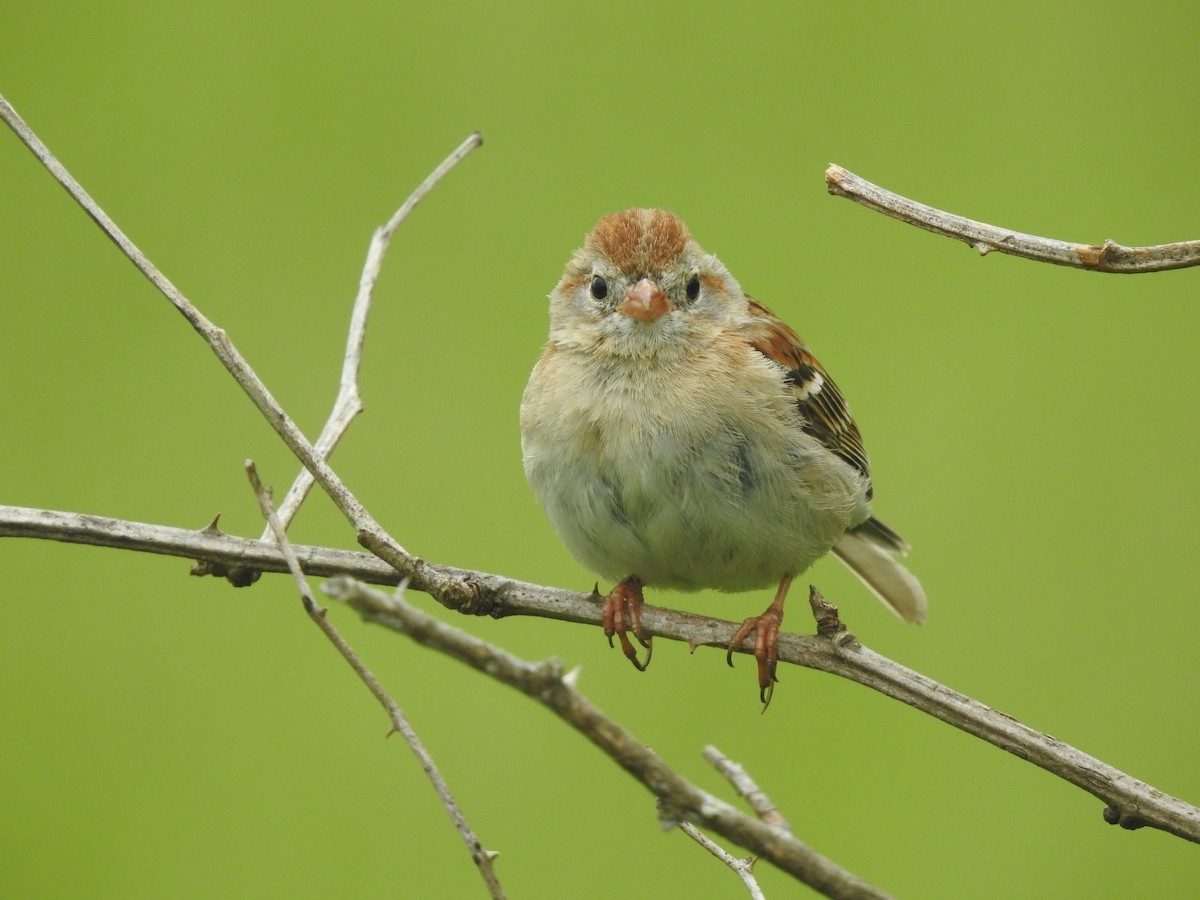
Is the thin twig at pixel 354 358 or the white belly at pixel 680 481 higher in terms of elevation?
the thin twig at pixel 354 358

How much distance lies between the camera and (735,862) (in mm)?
1954

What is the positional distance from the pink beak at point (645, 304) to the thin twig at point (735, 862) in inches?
51.2

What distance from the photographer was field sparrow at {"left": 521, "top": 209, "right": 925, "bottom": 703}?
279 centimetres

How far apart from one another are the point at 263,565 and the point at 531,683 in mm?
1116

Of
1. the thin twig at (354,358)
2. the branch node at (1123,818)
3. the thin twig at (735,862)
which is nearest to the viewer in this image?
the thin twig at (735,862)

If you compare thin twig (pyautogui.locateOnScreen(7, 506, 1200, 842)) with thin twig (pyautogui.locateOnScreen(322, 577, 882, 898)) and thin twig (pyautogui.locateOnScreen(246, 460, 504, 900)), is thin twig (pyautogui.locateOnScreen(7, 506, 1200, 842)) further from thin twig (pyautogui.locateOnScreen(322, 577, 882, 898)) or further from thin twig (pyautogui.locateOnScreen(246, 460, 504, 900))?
thin twig (pyautogui.locateOnScreen(322, 577, 882, 898))

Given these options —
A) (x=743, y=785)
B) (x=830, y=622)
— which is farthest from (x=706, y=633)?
(x=743, y=785)

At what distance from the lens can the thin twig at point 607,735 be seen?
1242 millimetres

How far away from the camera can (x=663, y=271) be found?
3.09 metres

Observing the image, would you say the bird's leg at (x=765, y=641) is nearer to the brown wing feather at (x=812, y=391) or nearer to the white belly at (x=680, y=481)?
the white belly at (x=680, y=481)

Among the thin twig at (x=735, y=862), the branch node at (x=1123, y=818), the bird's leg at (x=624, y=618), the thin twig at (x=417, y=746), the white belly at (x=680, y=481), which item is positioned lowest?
the branch node at (x=1123, y=818)

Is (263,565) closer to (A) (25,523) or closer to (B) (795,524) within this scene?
(A) (25,523)

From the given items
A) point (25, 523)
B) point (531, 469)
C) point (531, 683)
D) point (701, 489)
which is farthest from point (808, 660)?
point (25, 523)

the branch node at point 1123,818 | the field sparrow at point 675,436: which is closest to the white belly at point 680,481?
the field sparrow at point 675,436
